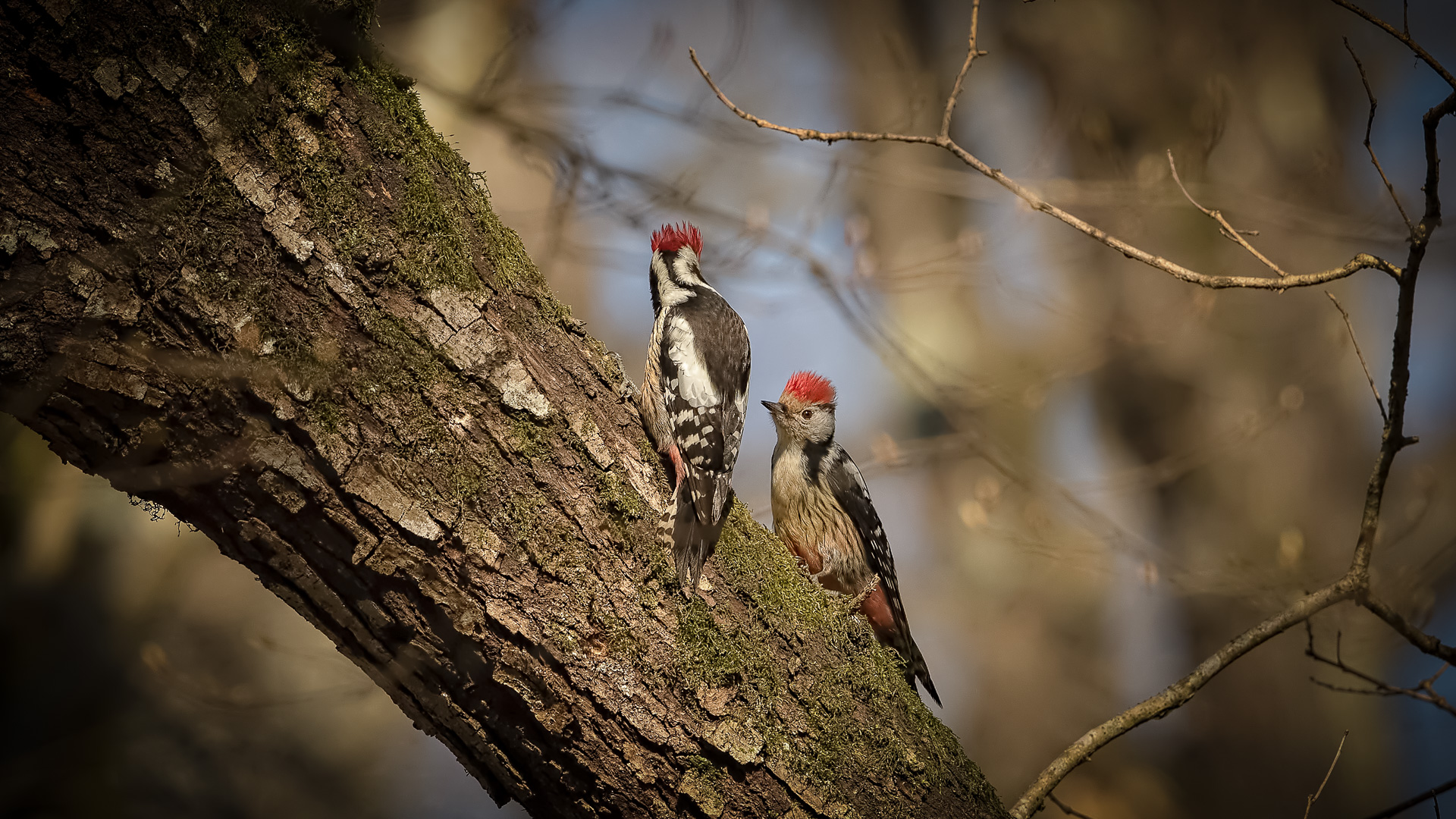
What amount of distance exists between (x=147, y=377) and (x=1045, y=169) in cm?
451

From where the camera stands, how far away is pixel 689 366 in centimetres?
254

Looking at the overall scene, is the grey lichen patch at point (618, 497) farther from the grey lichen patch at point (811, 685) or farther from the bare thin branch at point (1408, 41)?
the bare thin branch at point (1408, 41)

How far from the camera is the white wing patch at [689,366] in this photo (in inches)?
96.4

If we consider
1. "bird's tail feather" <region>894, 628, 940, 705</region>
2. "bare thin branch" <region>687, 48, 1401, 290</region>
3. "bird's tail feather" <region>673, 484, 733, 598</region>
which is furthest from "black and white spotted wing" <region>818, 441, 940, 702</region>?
"bare thin branch" <region>687, 48, 1401, 290</region>

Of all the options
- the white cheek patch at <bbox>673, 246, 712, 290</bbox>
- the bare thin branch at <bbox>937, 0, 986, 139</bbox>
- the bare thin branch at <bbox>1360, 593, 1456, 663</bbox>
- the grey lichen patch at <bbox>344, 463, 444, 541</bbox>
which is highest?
the bare thin branch at <bbox>937, 0, 986, 139</bbox>

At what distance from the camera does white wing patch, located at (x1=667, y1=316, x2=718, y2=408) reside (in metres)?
2.45

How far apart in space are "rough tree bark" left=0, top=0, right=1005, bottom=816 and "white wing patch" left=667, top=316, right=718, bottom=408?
62 cm

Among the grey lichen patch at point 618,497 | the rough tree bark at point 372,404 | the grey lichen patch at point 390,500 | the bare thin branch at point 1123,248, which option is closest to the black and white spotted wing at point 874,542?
the rough tree bark at point 372,404

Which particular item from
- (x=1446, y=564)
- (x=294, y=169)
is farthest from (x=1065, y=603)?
(x=294, y=169)

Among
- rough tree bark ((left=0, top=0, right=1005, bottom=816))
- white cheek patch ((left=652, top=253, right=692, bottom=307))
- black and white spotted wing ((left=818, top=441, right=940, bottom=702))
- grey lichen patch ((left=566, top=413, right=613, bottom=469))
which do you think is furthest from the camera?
black and white spotted wing ((left=818, top=441, right=940, bottom=702))

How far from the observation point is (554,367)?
169 centimetres

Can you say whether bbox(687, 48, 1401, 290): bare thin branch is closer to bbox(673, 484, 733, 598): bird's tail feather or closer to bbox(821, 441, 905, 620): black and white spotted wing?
bbox(673, 484, 733, 598): bird's tail feather

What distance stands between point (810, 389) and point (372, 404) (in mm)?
2483

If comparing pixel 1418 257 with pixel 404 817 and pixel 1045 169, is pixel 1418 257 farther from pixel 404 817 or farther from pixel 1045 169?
pixel 404 817
